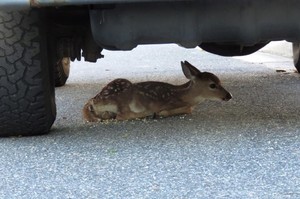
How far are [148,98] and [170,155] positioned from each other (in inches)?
37.4

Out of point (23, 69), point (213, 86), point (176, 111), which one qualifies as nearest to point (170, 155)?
point (23, 69)

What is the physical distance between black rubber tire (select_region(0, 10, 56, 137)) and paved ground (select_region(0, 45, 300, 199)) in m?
0.17

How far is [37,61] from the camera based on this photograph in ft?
9.96

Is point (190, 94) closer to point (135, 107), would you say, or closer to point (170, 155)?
point (135, 107)

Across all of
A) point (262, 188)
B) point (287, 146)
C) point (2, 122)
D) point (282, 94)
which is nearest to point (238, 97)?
point (282, 94)

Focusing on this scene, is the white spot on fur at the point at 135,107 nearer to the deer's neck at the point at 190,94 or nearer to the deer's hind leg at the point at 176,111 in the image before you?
the deer's hind leg at the point at 176,111

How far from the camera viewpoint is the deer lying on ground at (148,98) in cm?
375

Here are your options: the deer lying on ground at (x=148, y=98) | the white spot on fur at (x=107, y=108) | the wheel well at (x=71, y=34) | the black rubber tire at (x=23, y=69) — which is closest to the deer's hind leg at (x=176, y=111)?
the deer lying on ground at (x=148, y=98)

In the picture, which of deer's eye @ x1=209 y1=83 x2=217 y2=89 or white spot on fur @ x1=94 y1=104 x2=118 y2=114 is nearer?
white spot on fur @ x1=94 y1=104 x2=118 y2=114

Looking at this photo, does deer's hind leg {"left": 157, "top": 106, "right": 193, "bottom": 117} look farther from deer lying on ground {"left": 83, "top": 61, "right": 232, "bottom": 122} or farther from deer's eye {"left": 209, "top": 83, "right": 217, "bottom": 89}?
deer's eye {"left": 209, "top": 83, "right": 217, "bottom": 89}

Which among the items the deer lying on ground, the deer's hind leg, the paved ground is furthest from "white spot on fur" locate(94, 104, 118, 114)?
the deer's hind leg

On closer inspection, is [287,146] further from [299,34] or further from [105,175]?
[105,175]

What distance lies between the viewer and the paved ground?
2.38 m

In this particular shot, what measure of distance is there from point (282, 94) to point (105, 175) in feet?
7.79
